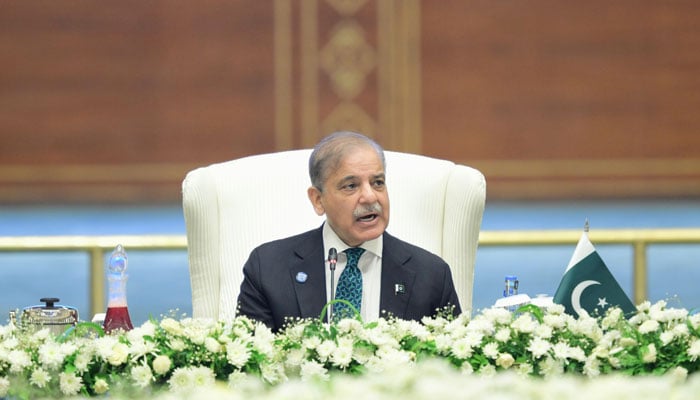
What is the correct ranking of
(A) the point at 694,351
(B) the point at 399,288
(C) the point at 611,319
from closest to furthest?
1. (A) the point at 694,351
2. (C) the point at 611,319
3. (B) the point at 399,288

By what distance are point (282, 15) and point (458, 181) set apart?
6486 millimetres

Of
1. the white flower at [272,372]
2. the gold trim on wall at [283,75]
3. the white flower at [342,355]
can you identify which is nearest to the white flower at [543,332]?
the white flower at [342,355]

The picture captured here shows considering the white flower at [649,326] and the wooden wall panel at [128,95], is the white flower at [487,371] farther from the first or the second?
the wooden wall panel at [128,95]

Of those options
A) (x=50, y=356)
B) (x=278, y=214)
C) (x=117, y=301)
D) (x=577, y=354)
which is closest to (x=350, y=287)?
(x=278, y=214)

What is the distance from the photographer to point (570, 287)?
8.79ft

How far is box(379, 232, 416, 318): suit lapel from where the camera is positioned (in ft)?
9.69

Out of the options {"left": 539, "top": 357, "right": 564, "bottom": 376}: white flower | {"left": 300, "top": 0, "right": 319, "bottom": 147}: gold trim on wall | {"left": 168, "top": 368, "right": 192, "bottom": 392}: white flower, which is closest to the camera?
{"left": 168, "top": 368, "right": 192, "bottom": 392}: white flower

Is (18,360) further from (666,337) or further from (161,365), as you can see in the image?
(666,337)

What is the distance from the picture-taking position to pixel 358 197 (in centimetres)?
293

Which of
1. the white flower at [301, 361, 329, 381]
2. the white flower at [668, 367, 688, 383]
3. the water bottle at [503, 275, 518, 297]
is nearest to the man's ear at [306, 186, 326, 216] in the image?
the water bottle at [503, 275, 518, 297]

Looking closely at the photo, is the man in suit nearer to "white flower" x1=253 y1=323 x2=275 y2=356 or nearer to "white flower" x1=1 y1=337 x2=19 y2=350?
"white flower" x1=253 y1=323 x2=275 y2=356

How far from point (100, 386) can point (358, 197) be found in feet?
3.66

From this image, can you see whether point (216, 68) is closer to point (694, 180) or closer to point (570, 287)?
point (694, 180)

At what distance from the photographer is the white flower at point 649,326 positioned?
213cm
